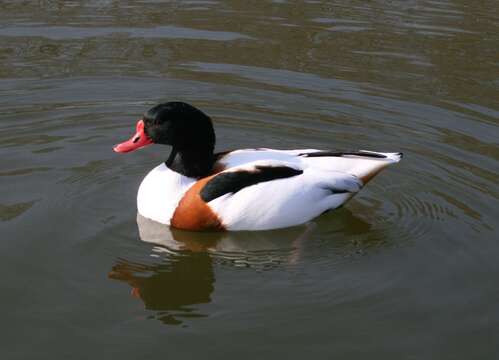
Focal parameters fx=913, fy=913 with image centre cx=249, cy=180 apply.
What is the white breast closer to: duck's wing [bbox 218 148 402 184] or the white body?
the white body

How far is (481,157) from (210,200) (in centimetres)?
325

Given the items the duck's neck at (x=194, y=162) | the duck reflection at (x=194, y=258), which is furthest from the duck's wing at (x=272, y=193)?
the duck's neck at (x=194, y=162)

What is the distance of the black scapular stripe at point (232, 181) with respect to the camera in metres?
7.90

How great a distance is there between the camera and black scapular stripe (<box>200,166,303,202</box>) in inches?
311

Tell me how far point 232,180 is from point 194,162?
1.71 ft

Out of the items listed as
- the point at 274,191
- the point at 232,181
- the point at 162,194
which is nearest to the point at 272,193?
the point at 274,191

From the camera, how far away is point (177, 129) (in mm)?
8141

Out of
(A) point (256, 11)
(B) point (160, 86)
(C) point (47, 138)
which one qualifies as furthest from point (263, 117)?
(A) point (256, 11)

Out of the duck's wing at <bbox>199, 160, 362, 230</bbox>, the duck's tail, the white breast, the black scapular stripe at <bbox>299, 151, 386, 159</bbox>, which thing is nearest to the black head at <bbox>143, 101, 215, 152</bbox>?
the white breast

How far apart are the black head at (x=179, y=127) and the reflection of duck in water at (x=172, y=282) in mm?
1050

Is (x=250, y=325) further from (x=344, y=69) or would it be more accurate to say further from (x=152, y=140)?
(x=344, y=69)

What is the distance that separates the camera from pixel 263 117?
10.6 m

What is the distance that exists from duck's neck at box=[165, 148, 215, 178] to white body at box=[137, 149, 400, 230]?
67mm

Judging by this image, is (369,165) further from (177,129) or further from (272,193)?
(177,129)
